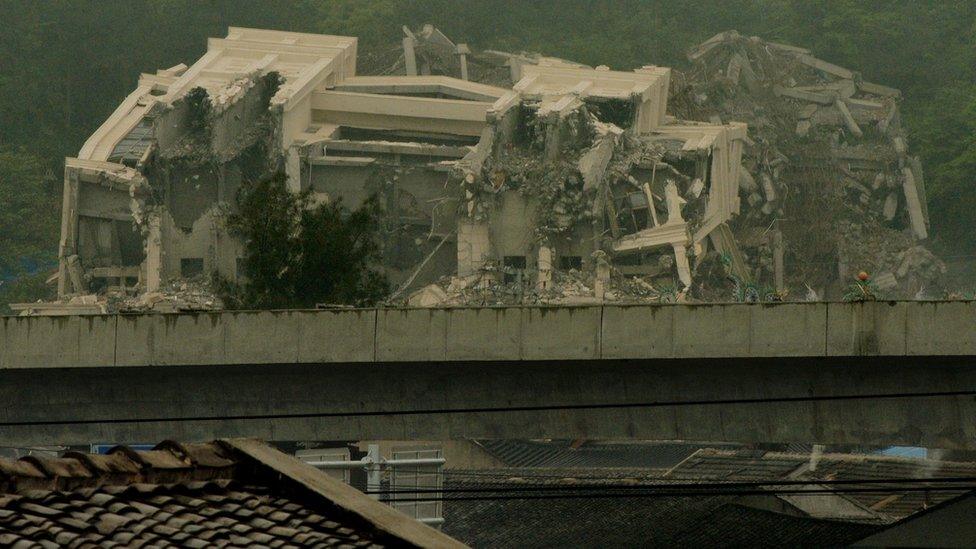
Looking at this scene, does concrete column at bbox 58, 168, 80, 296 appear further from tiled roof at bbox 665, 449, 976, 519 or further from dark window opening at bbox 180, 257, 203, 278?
tiled roof at bbox 665, 449, 976, 519

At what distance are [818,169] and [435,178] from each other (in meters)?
14.1

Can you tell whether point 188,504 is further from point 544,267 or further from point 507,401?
point 544,267

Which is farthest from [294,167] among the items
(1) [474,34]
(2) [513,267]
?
(1) [474,34]

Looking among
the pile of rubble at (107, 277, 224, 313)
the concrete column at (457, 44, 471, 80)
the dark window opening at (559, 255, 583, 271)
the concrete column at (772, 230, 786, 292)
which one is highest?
the concrete column at (457, 44, 471, 80)

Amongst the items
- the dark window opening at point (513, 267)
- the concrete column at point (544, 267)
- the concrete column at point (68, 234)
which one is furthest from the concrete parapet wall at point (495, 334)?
the concrete column at point (68, 234)

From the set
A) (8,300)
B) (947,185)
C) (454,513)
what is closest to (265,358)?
(454,513)

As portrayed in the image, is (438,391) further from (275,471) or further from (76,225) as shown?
(76,225)

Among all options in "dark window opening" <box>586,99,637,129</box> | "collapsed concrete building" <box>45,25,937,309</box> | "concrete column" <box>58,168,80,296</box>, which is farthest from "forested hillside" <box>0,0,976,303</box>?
"dark window opening" <box>586,99,637,129</box>

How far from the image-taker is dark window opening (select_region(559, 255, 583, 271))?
4384cm

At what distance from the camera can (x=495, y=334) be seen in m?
16.4

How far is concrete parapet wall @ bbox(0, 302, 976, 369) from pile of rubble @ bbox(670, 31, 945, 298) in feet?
111

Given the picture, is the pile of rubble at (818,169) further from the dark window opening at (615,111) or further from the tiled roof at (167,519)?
the tiled roof at (167,519)

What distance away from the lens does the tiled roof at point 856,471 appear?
24.4m

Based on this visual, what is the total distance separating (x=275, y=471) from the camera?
877 cm
